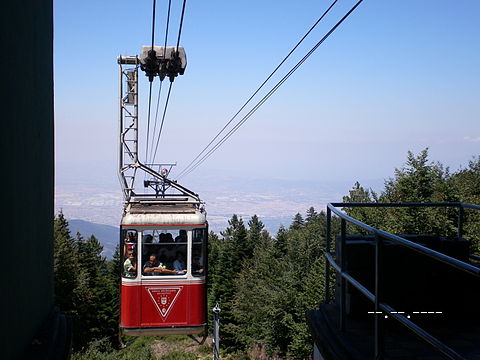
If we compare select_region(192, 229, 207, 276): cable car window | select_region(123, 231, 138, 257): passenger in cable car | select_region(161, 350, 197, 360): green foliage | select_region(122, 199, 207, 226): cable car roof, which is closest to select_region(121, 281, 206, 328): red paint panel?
select_region(192, 229, 207, 276): cable car window

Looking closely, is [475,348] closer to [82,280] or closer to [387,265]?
[387,265]

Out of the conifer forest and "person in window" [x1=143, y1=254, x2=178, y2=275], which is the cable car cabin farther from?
the conifer forest

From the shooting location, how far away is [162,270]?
10.1m

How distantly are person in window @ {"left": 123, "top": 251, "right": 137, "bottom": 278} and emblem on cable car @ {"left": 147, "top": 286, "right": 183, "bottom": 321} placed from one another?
0.40 meters

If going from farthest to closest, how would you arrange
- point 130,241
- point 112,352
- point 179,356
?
1. point 179,356
2. point 112,352
3. point 130,241

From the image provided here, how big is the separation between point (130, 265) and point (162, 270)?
1.93 ft

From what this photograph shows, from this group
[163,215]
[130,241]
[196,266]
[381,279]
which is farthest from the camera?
[196,266]

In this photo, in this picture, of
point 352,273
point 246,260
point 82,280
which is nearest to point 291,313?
point 82,280

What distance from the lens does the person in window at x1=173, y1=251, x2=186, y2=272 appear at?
Answer: 10070 millimetres

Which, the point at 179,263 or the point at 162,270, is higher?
the point at 179,263

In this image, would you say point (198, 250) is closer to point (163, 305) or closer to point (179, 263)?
point (179, 263)

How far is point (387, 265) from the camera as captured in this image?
136 inches

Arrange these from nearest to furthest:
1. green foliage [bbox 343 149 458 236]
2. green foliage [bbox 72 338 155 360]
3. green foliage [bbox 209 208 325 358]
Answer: green foliage [bbox 343 149 458 236]
green foliage [bbox 209 208 325 358]
green foliage [bbox 72 338 155 360]

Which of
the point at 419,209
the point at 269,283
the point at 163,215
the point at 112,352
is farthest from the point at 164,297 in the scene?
the point at 112,352
